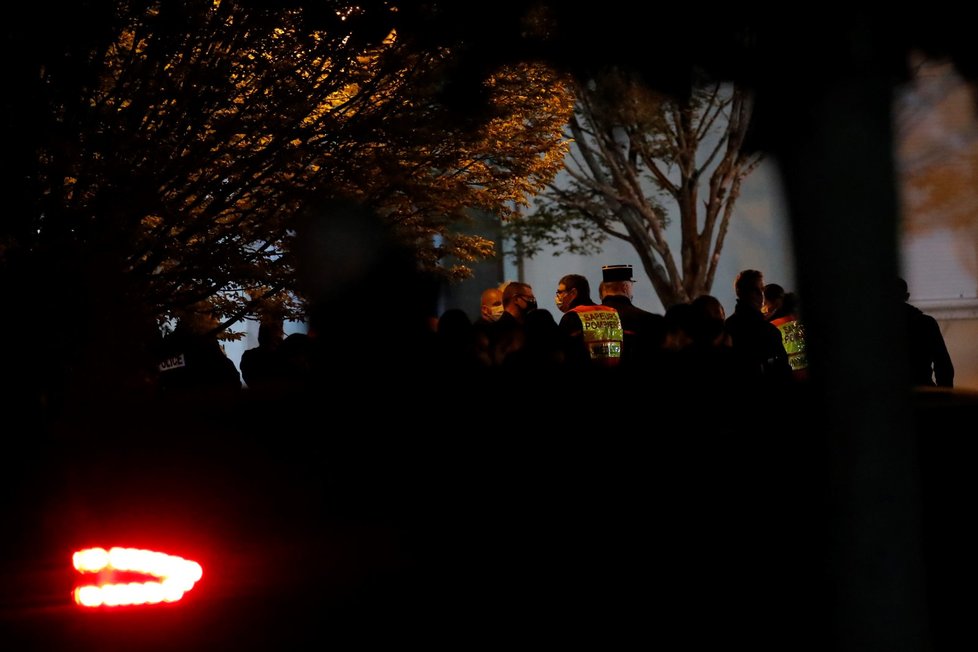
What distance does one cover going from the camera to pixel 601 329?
7.69 metres

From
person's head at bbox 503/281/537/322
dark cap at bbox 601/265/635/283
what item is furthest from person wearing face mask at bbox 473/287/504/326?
dark cap at bbox 601/265/635/283

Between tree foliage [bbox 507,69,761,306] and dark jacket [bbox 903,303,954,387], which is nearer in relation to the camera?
dark jacket [bbox 903,303,954,387]

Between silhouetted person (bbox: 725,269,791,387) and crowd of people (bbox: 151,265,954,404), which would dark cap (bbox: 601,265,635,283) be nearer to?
crowd of people (bbox: 151,265,954,404)

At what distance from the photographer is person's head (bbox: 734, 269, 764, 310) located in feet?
25.7

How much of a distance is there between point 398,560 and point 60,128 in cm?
568

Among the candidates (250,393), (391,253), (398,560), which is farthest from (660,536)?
(391,253)

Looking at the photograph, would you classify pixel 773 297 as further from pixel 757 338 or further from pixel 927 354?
pixel 757 338

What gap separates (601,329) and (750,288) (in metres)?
1.00

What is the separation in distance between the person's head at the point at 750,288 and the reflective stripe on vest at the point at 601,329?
0.78 metres

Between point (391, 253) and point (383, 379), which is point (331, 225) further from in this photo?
point (383, 379)

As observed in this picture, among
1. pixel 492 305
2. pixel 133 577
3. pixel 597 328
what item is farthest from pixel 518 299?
pixel 133 577

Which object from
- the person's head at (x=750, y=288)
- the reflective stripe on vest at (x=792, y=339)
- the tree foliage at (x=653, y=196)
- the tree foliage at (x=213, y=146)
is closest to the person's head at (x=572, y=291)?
the person's head at (x=750, y=288)

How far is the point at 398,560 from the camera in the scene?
347cm

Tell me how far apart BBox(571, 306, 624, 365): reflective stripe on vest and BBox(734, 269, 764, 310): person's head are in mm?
777
